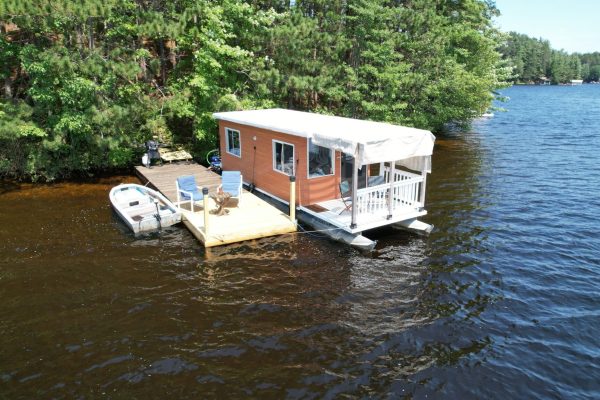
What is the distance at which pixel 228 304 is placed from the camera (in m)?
9.62

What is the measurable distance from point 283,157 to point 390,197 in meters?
3.87

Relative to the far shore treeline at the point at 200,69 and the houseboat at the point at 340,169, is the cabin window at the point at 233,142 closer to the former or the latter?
the houseboat at the point at 340,169

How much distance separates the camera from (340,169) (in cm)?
1396

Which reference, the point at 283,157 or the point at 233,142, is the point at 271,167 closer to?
the point at 283,157

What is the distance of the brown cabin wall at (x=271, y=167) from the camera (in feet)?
44.8

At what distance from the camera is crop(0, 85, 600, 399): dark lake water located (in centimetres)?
744

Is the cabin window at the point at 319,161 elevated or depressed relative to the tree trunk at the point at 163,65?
depressed

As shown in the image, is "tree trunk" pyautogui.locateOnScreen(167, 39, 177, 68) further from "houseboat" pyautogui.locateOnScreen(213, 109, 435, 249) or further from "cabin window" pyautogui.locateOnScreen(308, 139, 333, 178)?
"cabin window" pyautogui.locateOnScreen(308, 139, 333, 178)

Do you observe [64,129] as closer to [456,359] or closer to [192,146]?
[192,146]

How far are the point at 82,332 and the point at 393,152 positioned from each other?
8461 mm

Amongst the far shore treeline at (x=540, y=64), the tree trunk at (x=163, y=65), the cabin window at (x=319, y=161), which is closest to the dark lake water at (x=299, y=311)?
the cabin window at (x=319, y=161)

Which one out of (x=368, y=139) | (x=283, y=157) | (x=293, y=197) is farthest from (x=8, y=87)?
(x=368, y=139)

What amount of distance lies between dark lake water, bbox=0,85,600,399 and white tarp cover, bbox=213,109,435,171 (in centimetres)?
264

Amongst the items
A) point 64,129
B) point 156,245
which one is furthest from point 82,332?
point 64,129
